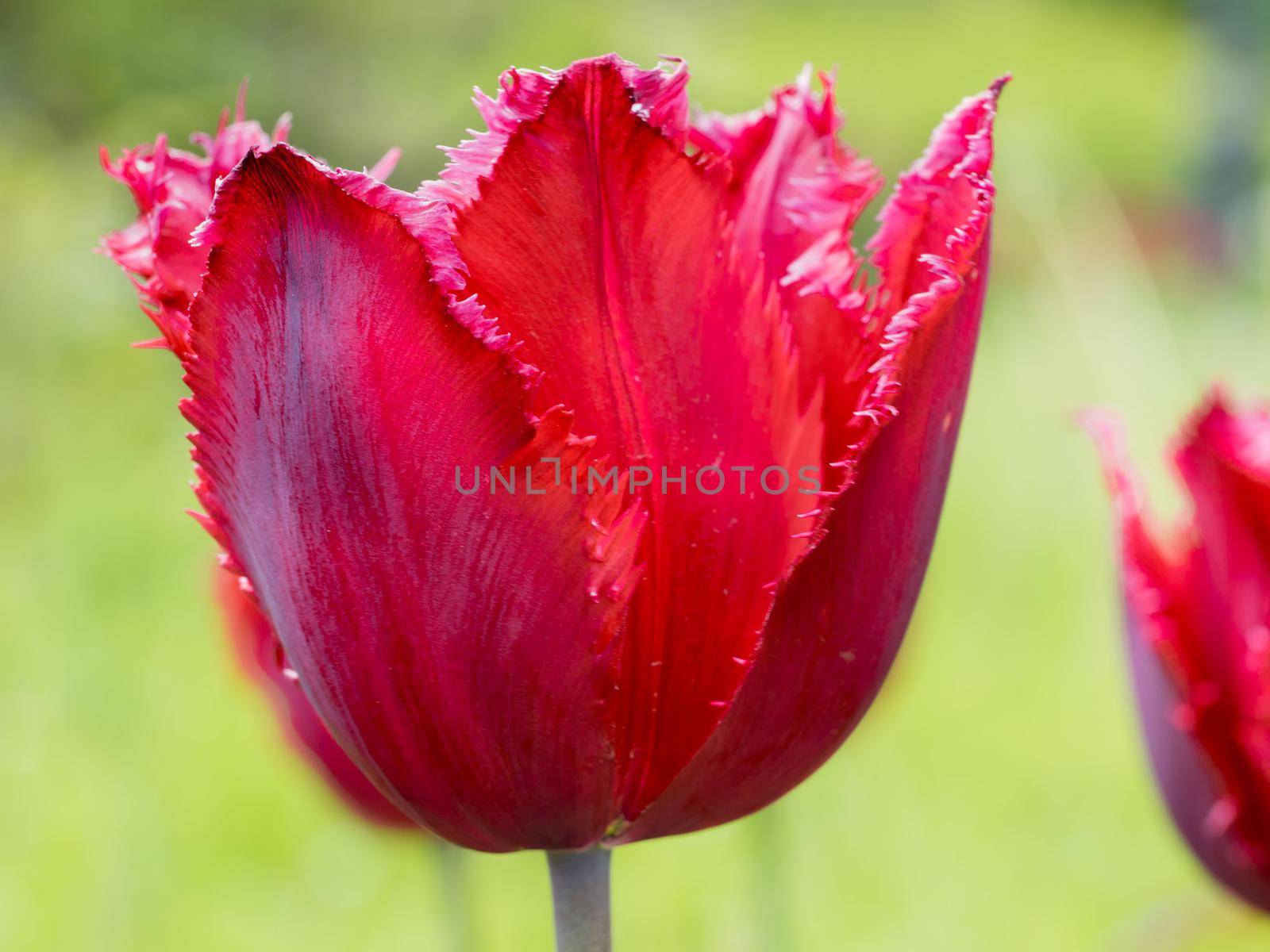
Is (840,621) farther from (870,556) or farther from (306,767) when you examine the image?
(306,767)

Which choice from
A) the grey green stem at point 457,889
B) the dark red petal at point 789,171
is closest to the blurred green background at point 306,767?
the grey green stem at point 457,889

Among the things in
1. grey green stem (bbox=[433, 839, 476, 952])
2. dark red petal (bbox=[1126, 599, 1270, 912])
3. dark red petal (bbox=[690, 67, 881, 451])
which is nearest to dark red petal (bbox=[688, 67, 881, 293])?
dark red petal (bbox=[690, 67, 881, 451])

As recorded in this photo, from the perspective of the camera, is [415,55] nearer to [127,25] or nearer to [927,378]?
[127,25]

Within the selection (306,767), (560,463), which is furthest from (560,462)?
(306,767)

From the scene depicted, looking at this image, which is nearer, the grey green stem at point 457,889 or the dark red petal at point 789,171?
the dark red petal at point 789,171

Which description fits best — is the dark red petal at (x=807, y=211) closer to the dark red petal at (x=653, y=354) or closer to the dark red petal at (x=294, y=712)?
the dark red petal at (x=653, y=354)

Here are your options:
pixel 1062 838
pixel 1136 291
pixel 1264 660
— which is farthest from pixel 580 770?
pixel 1062 838
